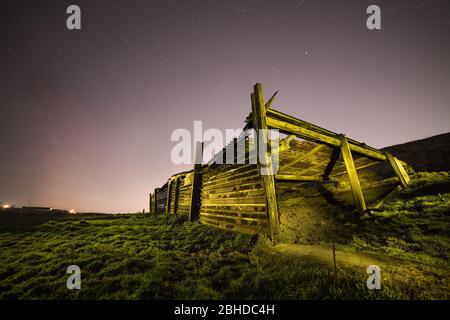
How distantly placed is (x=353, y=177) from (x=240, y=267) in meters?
5.03

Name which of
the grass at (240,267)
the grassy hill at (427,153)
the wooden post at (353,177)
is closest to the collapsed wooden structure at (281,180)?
the wooden post at (353,177)

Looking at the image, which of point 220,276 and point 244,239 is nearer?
point 220,276

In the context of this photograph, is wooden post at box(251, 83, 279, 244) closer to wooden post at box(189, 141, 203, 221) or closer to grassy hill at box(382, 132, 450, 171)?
wooden post at box(189, 141, 203, 221)

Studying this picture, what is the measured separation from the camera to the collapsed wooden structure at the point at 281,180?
17.5 feet

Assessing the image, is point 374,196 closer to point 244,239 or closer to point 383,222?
point 383,222

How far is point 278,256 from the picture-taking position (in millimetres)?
3965

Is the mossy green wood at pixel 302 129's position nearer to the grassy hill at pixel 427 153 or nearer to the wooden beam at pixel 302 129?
the wooden beam at pixel 302 129

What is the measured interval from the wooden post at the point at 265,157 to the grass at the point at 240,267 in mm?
985

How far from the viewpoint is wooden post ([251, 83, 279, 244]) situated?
475 centimetres

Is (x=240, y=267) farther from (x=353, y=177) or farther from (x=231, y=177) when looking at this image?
(x=353, y=177)
